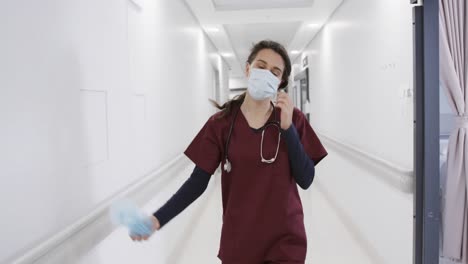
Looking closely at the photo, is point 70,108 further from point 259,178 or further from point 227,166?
point 259,178

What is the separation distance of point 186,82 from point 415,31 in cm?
276

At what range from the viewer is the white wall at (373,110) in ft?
8.55

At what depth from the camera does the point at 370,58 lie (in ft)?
11.4

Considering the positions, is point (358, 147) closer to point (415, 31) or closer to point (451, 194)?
point (451, 194)

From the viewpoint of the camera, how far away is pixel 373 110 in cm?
342

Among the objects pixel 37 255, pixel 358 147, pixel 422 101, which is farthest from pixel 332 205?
pixel 37 255

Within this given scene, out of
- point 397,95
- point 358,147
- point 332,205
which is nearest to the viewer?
point 397,95

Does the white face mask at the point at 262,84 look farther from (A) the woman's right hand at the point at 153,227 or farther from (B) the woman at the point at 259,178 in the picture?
(A) the woman's right hand at the point at 153,227

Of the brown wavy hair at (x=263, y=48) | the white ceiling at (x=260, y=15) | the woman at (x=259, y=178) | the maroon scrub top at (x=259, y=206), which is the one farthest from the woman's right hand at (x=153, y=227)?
the white ceiling at (x=260, y=15)

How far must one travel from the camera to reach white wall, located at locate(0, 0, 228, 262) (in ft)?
3.86

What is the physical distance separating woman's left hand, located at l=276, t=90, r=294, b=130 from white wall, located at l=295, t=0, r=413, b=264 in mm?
1441

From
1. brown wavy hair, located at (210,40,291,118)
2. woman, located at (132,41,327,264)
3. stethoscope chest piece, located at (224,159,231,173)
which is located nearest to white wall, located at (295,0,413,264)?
brown wavy hair, located at (210,40,291,118)

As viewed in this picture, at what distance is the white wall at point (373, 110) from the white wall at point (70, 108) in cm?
189

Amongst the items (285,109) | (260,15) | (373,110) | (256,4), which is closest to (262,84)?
(285,109)
